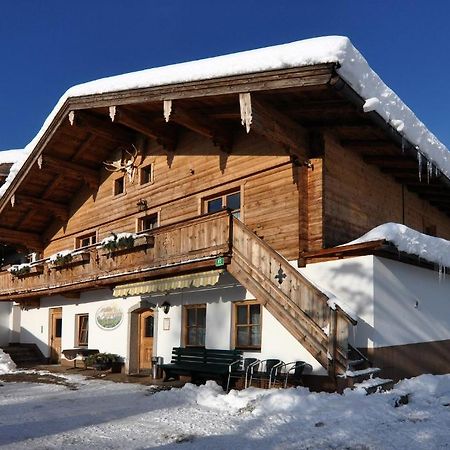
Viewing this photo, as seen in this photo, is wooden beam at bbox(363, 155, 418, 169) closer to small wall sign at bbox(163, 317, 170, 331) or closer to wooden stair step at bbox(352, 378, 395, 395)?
wooden stair step at bbox(352, 378, 395, 395)

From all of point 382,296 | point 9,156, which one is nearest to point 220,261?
point 382,296

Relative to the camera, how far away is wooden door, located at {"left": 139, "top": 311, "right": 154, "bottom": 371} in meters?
16.3

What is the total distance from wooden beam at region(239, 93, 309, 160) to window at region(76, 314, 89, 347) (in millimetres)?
11083

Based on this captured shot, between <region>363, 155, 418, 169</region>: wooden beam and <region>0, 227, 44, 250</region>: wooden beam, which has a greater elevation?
<region>363, 155, 418, 169</region>: wooden beam

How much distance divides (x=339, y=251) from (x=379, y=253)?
2.75 feet

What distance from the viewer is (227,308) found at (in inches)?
532

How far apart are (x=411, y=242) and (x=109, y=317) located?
10.4 m

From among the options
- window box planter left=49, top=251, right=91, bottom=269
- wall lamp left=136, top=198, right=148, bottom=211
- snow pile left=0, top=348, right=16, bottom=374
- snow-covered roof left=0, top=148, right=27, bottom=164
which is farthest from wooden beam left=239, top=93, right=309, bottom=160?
snow-covered roof left=0, top=148, right=27, bottom=164

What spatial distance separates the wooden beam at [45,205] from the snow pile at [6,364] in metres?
5.53

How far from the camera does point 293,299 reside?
10477 mm

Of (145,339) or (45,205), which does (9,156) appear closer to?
(45,205)

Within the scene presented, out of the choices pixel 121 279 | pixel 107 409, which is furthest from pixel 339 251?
pixel 121 279

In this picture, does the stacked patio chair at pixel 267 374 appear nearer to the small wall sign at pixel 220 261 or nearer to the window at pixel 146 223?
the small wall sign at pixel 220 261

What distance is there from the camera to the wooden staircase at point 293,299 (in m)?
9.59
